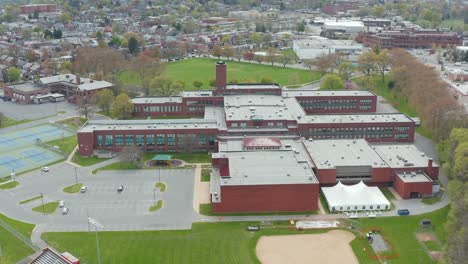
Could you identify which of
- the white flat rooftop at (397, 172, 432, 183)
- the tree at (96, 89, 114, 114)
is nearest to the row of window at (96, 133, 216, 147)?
the tree at (96, 89, 114, 114)

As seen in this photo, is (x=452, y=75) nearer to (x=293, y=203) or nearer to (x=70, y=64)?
(x=293, y=203)

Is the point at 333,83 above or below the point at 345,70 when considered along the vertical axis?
below

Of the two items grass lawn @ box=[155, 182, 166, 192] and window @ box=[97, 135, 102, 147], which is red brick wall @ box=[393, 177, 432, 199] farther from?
window @ box=[97, 135, 102, 147]

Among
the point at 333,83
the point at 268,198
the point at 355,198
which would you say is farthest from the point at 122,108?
the point at 355,198

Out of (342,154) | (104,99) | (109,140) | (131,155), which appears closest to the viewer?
(342,154)

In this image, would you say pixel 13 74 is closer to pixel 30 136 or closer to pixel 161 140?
pixel 30 136
